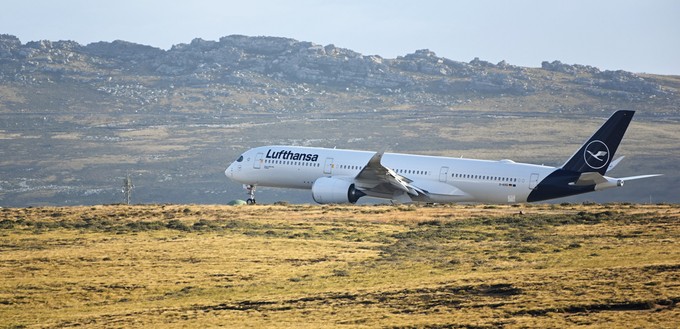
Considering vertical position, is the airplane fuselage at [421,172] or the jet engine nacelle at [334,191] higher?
the airplane fuselage at [421,172]

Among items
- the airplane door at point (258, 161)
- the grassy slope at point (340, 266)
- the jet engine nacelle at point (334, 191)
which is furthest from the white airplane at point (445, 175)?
the grassy slope at point (340, 266)

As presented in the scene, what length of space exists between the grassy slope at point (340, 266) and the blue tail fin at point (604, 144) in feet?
8.97

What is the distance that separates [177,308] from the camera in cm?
3725

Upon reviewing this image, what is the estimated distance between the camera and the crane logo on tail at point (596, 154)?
212 ft

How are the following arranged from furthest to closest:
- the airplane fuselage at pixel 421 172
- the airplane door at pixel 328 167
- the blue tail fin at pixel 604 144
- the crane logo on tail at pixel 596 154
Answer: the airplane door at pixel 328 167 < the airplane fuselage at pixel 421 172 < the crane logo on tail at pixel 596 154 < the blue tail fin at pixel 604 144

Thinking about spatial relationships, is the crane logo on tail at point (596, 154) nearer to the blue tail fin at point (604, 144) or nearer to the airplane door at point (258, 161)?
the blue tail fin at point (604, 144)

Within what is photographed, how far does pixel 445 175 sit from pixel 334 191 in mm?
6762

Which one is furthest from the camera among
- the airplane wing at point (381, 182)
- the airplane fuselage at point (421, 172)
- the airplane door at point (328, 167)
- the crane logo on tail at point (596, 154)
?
the airplane door at point (328, 167)

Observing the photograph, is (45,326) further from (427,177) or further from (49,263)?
(427,177)

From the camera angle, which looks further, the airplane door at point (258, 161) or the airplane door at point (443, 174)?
the airplane door at point (258, 161)

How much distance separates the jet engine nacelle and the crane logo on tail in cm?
1377

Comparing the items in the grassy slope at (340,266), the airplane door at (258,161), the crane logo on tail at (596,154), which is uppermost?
the crane logo on tail at (596,154)

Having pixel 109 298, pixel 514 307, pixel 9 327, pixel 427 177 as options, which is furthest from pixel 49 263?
pixel 427 177

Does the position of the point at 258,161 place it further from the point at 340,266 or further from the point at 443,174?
the point at 340,266
